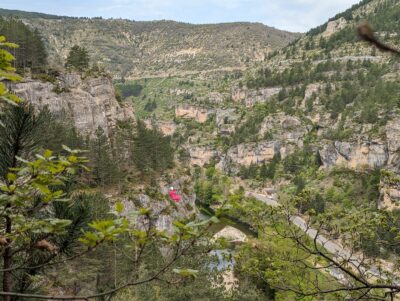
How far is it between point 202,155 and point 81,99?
7467 centimetres

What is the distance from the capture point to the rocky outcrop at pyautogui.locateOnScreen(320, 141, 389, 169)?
9019 centimetres

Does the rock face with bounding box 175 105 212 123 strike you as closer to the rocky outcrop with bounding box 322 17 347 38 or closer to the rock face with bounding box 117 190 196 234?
the rocky outcrop with bounding box 322 17 347 38

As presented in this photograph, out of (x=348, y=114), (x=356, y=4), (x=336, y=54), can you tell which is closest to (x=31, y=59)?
(x=348, y=114)

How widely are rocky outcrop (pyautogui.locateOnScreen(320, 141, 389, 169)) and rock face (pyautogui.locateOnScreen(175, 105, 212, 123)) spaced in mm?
54748

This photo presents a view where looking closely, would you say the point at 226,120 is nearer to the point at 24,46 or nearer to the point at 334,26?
the point at 334,26

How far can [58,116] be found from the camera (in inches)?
1934

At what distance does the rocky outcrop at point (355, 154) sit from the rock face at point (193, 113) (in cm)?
5475

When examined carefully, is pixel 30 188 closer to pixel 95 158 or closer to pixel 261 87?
pixel 95 158

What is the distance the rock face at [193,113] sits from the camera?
481ft

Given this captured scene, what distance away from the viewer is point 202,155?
12669cm

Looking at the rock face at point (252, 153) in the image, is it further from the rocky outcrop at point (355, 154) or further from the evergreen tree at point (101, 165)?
the evergreen tree at point (101, 165)

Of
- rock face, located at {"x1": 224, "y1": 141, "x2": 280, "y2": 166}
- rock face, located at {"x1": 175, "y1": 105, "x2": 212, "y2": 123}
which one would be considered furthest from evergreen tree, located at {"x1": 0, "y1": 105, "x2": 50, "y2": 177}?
rock face, located at {"x1": 175, "y1": 105, "x2": 212, "y2": 123}

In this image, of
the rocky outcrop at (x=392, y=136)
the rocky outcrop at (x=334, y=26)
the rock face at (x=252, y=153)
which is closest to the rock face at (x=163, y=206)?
the rocky outcrop at (x=392, y=136)

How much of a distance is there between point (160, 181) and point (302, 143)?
70.0 m
